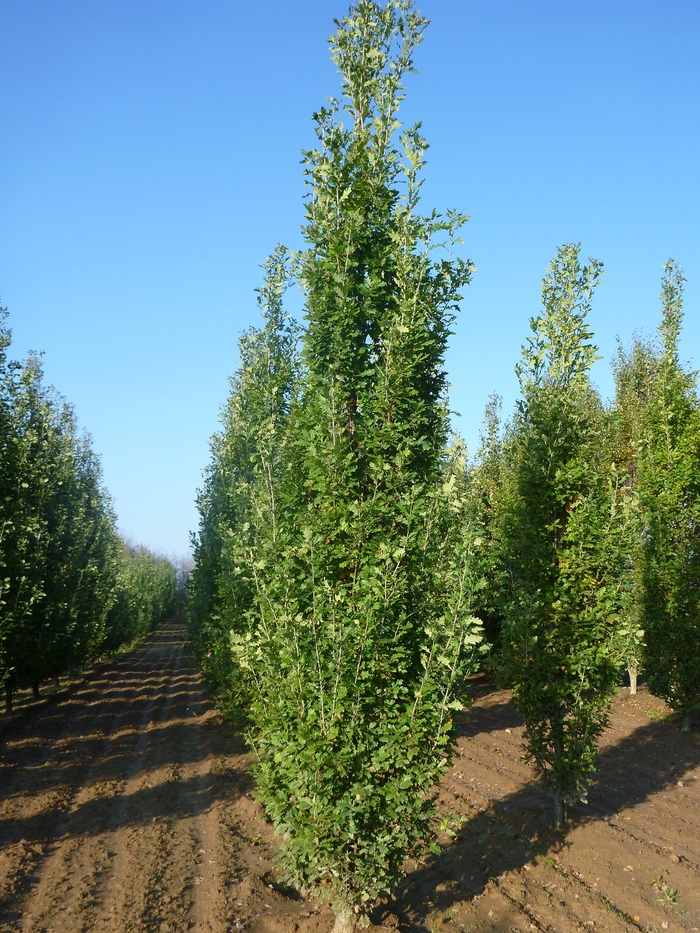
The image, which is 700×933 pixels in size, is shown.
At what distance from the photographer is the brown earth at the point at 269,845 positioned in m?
7.51

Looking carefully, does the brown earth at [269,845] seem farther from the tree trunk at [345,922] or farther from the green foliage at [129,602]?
the green foliage at [129,602]

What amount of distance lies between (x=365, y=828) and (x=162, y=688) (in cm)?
2203

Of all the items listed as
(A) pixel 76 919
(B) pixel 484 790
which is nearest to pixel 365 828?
(A) pixel 76 919

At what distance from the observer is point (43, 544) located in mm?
17844

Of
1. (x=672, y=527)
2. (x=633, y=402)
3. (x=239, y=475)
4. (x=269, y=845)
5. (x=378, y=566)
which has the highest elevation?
(x=633, y=402)

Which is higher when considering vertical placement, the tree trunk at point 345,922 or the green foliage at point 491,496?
the green foliage at point 491,496

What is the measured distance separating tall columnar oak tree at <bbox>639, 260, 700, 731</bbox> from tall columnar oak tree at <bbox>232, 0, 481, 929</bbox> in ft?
35.8

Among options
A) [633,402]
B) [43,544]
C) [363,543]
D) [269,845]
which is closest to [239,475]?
[43,544]

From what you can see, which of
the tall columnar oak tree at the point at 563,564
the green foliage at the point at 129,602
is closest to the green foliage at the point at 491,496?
the tall columnar oak tree at the point at 563,564

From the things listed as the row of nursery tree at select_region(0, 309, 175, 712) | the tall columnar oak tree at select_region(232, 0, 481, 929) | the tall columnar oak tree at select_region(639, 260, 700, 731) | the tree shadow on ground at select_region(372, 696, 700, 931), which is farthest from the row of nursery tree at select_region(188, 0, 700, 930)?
the row of nursery tree at select_region(0, 309, 175, 712)

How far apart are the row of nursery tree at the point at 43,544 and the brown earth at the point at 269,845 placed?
2.64 metres

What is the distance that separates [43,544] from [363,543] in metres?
14.5

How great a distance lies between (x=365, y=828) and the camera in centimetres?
601

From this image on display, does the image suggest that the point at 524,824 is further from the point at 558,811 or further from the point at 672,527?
the point at 672,527
